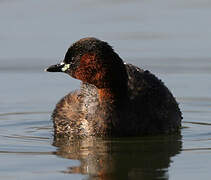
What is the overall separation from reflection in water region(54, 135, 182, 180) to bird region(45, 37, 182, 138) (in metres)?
0.22

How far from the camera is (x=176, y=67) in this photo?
62.6ft

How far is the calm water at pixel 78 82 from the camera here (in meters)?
13.4

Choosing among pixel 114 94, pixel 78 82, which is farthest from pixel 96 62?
pixel 78 82

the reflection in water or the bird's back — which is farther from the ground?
the bird's back

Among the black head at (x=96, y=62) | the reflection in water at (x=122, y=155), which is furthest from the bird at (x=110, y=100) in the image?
the reflection in water at (x=122, y=155)

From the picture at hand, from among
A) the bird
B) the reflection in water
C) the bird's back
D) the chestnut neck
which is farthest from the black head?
the reflection in water

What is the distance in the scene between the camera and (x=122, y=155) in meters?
14.2

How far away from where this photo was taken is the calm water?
13.4 meters

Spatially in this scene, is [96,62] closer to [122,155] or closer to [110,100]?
[110,100]

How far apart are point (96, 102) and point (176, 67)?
3818mm

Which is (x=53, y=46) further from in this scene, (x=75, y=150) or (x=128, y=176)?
(x=128, y=176)

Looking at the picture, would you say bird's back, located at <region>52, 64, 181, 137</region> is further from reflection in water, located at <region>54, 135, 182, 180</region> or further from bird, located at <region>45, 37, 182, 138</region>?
reflection in water, located at <region>54, 135, 182, 180</region>

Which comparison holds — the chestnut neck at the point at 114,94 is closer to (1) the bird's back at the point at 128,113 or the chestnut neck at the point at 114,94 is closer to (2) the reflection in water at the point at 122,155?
(1) the bird's back at the point at 128,113

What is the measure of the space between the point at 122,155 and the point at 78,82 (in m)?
4.67
